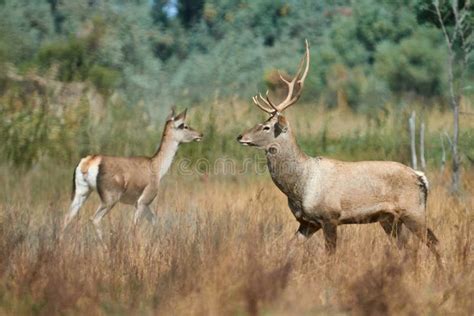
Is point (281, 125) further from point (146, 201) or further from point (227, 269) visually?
point (146, 201)

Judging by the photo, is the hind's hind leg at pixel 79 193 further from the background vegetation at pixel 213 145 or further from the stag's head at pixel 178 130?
→ the stag's head at pixel 178 130

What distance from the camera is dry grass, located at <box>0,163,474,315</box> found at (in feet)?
20.3

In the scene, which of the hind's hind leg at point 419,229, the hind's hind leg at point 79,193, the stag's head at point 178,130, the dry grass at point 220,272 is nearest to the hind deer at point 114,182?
the hind's hind leg at point 79,193

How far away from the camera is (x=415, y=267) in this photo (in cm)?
744

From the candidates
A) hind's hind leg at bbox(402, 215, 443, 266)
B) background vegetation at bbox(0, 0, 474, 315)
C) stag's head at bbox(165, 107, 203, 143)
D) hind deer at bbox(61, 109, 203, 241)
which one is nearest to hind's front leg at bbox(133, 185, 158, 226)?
hind deer at bbox(61, 109, 203, 241)

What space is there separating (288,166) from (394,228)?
3.18 ft

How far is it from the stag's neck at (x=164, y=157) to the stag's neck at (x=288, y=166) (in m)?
3.00

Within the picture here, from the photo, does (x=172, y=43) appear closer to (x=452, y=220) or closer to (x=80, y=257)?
(x=452, y=220)

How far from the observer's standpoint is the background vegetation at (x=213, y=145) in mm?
6508

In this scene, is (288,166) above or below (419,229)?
above

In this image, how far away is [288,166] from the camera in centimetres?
896

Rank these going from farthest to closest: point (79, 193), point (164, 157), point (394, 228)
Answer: point (164, 157) < point (79, 193) < point (394, 228)

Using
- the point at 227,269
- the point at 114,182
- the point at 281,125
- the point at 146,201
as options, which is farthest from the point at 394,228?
the point at 114,182

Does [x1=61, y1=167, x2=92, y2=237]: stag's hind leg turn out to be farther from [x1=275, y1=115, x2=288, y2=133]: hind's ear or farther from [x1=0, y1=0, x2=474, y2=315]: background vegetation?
[x1=275, y1=115, x2=288, y2=133]: hind's ear
